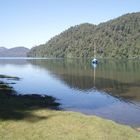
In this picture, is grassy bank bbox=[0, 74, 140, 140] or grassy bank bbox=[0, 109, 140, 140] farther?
grassy bank bbox=[0, 74, 140, 140]

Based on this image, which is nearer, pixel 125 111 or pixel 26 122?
pixel 26 122

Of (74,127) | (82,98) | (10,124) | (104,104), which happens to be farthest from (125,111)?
(10,124)

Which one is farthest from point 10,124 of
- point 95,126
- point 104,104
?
point 104,104

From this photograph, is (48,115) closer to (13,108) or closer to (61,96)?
(13,108)

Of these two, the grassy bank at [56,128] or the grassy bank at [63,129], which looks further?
the grassy bank at [56,128]

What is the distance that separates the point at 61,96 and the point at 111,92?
518 inches

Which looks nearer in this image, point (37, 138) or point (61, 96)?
point (37, 138)

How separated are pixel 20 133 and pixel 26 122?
4098mm

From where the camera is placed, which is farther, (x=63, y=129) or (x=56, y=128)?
(x=56, y=128)

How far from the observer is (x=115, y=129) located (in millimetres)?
34750

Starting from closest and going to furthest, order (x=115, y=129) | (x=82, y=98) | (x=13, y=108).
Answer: (x=115, y=129) → (x=13, y=108) → (x=82, y=98)

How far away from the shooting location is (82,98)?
2650 inches

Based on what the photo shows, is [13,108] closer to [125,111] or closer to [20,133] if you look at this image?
[20,133]

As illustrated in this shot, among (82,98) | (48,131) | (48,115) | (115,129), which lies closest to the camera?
(48,131)
